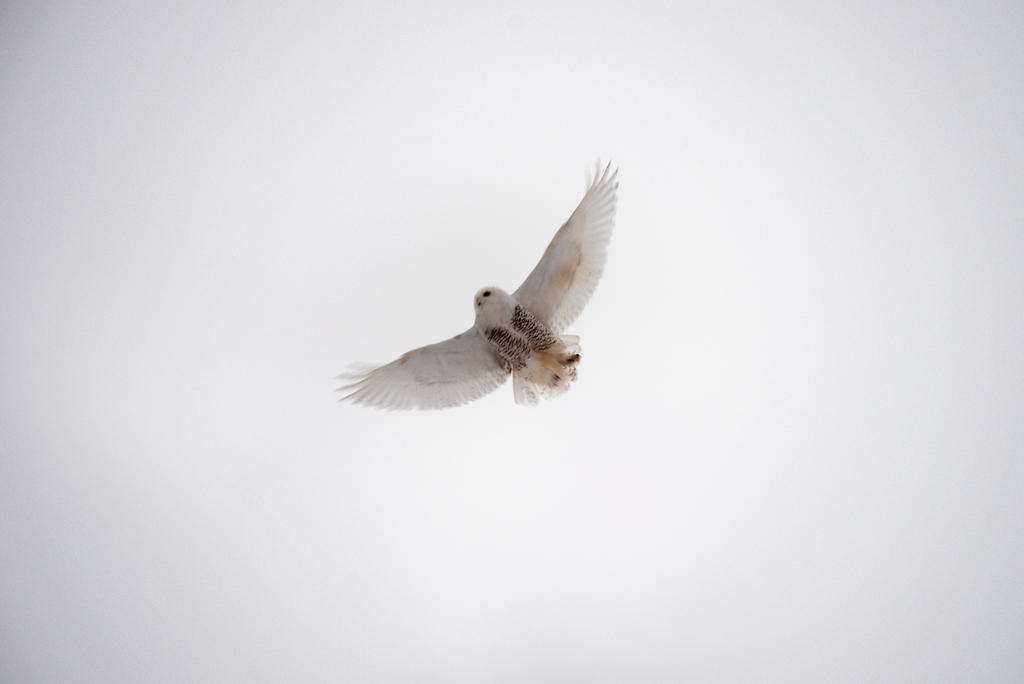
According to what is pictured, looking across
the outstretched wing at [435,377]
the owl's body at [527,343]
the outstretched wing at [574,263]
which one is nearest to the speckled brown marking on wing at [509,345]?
the owl's body at [527,343]

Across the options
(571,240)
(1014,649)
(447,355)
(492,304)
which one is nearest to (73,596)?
(447,355)

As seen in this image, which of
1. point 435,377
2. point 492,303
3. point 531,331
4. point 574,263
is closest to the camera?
point 492,303

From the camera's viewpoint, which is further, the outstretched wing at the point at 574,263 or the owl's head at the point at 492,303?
the outstretched wing at the point at 574,263

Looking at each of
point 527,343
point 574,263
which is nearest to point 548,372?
point 527,343

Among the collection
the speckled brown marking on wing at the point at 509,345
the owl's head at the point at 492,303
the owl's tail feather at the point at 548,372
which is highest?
the owl's head at the point at 492,303

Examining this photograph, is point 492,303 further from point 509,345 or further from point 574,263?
point 574,263

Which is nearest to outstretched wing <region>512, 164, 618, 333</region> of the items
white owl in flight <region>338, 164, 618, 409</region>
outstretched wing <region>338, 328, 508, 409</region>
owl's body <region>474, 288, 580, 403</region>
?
white owl in flight <region>338, 164, 618, 409</region>

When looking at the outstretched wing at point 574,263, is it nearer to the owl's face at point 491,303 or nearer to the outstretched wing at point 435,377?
the owl's face at point 491,303
